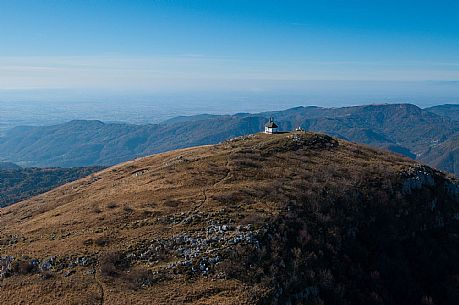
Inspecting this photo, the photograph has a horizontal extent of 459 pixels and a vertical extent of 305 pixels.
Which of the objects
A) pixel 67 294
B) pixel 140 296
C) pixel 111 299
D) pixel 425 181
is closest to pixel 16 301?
pixel 67 294

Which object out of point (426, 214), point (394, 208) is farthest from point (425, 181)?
point (394, 208)

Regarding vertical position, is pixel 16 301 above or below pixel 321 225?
below

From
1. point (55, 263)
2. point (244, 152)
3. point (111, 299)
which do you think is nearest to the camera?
point (111, 299)

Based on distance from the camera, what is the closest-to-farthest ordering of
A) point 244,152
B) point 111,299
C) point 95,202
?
1. point 111,299
2. point 95,202
3. point 244,152

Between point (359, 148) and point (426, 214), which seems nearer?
point (426, 214)

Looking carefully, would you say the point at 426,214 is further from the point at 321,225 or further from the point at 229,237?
the point at 229,237

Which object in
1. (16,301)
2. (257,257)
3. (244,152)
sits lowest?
(16,301)

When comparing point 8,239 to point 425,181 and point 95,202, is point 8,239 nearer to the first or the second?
point 95,202
